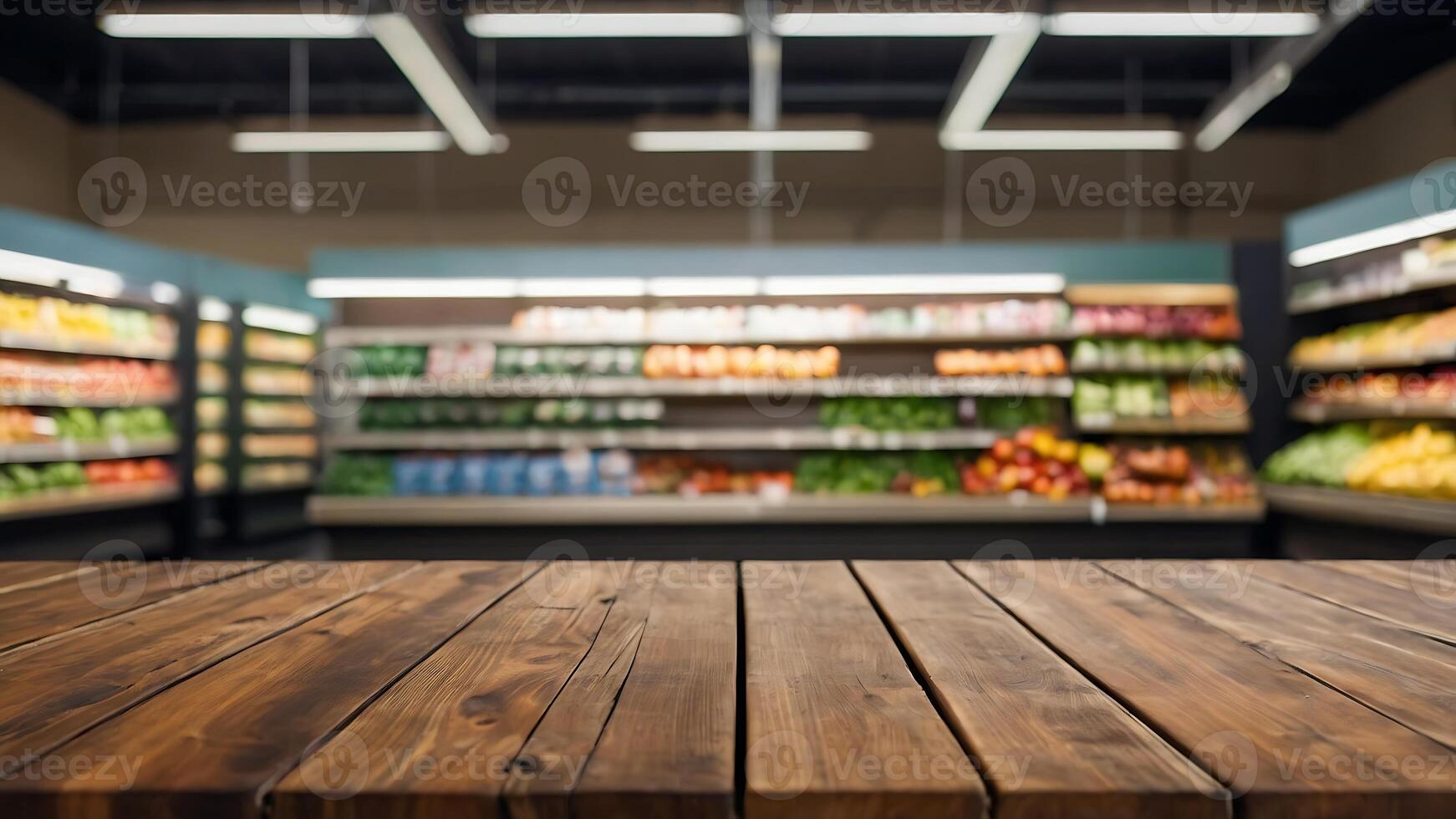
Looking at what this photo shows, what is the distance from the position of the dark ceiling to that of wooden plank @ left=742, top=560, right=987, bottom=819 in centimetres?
620

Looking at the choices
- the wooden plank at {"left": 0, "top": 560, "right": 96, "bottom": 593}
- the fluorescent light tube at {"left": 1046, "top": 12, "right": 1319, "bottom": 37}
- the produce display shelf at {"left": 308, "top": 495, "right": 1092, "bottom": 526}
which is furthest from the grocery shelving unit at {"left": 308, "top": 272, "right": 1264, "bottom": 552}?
the wooden plank at {"left": 0, "top": 560, "right": 96, "bottom": 593}

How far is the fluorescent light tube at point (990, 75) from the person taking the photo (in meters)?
3.10

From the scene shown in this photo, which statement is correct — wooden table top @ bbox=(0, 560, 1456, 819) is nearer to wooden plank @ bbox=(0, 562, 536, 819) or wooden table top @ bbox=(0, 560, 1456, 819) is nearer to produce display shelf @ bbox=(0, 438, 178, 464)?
wooden plank @ bbox=(0, 562, 536, 819)

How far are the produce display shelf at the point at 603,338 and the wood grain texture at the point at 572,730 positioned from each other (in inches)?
155

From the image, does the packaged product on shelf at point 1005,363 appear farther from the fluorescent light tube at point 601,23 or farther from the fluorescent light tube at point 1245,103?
the fluorescent light tube at point 601,23

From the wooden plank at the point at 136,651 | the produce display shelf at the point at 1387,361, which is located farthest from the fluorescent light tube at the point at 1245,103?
the wooden plank at the point at 136,651

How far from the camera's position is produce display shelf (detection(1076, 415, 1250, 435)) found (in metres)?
4.92

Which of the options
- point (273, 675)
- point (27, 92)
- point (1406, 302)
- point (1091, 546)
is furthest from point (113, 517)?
point (1406, 302)

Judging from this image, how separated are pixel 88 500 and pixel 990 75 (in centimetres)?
573

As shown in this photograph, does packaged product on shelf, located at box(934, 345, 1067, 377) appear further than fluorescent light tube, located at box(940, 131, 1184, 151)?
Yes

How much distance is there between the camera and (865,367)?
534cm

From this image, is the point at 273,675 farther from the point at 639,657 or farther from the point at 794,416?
the point at 794,416

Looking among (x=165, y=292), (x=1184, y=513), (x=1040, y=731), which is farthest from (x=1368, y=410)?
(x=165, y=292)

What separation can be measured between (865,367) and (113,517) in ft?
16.7
